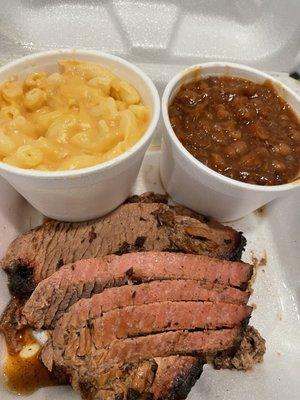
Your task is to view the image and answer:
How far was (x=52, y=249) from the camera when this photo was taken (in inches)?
66.8

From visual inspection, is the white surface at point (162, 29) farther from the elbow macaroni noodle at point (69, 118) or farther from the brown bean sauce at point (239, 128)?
the elbow macaroni noodle at point (69, 118)

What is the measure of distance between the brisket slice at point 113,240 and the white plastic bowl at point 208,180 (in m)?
0.11

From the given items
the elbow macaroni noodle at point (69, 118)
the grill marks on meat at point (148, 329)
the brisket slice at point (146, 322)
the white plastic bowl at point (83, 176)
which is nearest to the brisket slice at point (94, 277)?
the grill marks on meat at point (148, 329)

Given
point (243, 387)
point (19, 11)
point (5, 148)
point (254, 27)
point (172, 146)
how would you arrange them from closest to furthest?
point (5, 148) < point (243, 387) < point (172, 146) < point (19, 11) < point (254, 27)

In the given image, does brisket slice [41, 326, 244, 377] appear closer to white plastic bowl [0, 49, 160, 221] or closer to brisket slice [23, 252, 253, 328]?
brisket slice [23, 252, 253, 328]

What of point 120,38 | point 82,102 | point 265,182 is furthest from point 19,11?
point 265,182

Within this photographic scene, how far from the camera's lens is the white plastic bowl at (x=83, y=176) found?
1.40m

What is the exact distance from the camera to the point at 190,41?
2.47m

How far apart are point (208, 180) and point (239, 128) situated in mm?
281

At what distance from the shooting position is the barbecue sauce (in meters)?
1.49

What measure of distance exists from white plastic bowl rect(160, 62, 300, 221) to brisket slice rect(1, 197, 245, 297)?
0.36ft

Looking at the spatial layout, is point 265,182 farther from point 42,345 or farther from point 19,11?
point 19,11

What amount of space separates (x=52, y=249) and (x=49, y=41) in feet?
4.37

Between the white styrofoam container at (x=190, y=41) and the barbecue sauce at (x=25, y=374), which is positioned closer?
the barbecue sauce at (x=25, y=374)
